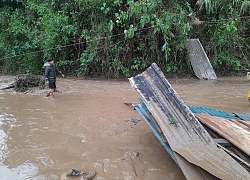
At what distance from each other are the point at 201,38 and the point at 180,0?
6.19 feet

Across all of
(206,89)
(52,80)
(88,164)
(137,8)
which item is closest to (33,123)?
(88,164)

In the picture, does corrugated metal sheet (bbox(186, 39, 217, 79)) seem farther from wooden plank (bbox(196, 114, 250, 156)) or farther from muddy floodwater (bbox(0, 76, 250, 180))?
wooden plank (bbox(196, 114, 250, 156))

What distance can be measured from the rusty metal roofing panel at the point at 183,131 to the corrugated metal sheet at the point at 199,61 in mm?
6388

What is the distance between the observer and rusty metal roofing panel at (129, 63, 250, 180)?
6.53 ft

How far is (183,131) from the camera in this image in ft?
8.46

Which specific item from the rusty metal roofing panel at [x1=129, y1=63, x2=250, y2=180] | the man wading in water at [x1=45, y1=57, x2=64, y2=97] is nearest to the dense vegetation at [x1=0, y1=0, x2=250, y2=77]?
the man wading in water at [x1=45, y1=57, x2=64, y2=97]

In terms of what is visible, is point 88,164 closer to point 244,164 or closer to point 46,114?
point 244,164

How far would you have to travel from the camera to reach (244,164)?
208cm

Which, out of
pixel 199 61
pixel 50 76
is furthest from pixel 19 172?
pixel 199 61

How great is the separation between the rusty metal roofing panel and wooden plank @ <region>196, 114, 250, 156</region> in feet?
0.83

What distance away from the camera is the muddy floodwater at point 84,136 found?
2.78 m

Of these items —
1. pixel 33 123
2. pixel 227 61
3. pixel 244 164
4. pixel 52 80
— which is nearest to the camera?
pixel 244 164

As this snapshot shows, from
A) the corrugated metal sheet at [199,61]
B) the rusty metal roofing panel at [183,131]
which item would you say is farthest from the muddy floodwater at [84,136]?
the corrugated metal sheet at [199,61]

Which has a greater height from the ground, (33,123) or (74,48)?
(74,48)
